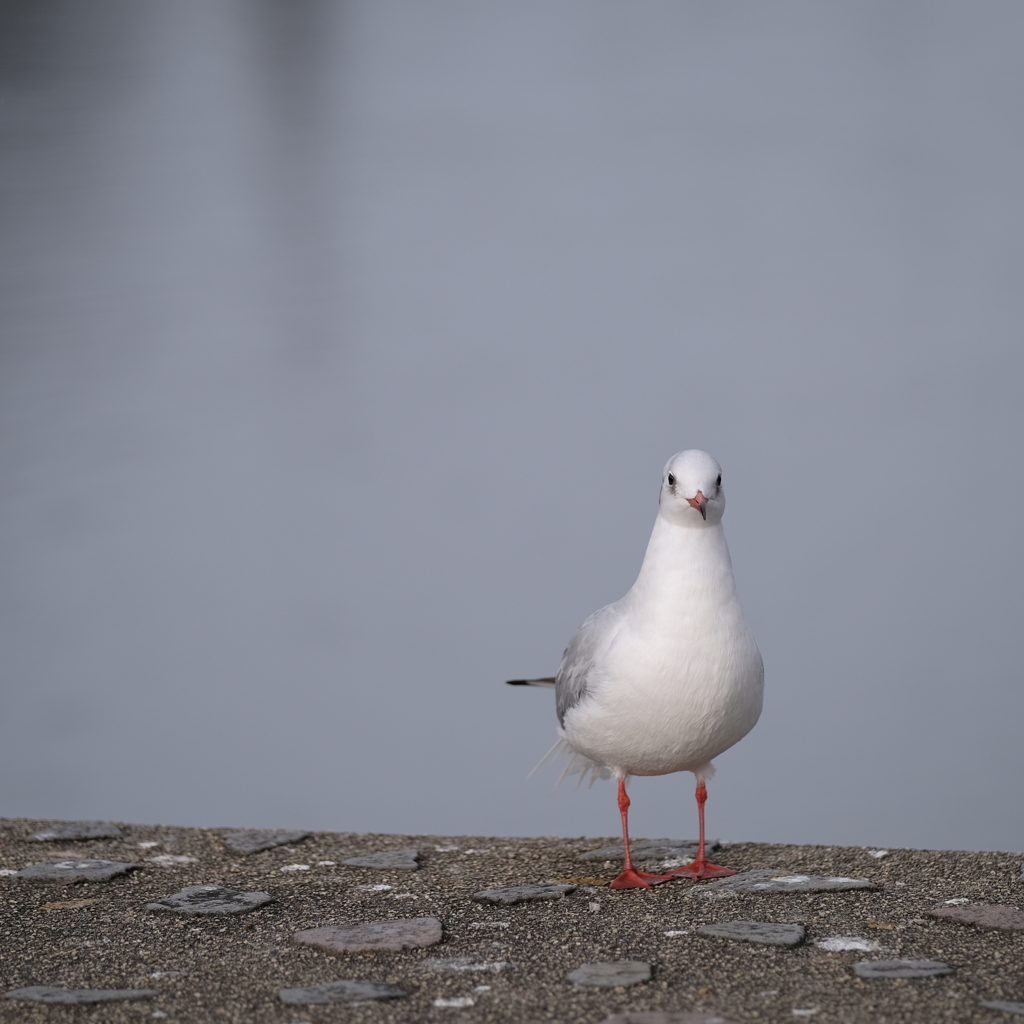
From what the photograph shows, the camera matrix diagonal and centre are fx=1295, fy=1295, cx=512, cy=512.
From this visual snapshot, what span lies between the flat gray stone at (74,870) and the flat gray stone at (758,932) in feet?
5.99

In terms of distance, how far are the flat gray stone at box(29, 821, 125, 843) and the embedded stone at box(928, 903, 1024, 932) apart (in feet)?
9.03

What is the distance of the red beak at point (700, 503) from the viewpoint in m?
3.38

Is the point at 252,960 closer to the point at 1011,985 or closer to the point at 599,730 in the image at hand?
the point at 599,730

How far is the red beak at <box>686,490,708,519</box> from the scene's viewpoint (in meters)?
3.38

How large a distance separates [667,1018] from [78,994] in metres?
1.24

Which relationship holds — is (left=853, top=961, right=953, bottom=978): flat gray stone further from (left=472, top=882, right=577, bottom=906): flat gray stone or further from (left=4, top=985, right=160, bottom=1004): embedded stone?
(left=4, top=985, right=160, bottom=1004): embedded stone

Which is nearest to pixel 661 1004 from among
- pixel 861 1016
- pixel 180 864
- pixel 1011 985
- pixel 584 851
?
pixel 861 1016

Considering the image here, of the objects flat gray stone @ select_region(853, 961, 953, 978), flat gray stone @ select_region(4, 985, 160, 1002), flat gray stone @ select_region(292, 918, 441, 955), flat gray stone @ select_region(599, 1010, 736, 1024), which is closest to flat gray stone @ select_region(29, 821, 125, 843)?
flat gray stone @ select_region(292, 918, 441, 955)

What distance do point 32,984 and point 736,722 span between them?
1.88 m

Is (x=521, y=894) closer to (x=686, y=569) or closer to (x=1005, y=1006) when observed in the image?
(x=686, y=569)

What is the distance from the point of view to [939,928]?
10.0 ft

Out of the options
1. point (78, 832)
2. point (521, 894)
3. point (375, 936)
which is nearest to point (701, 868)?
point (521, 894)

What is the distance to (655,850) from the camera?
4176 mm

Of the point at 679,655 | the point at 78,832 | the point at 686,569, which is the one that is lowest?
the point at 78,832
